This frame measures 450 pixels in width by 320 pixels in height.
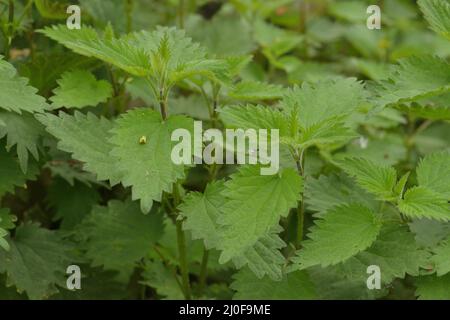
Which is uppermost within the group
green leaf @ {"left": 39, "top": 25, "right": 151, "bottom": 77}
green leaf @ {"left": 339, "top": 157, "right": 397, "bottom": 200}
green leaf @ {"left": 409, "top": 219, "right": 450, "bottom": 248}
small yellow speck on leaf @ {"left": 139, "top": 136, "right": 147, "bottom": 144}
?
green leaf @ {"left": 39, "top": 25, "right": 151, "bottom": 77}

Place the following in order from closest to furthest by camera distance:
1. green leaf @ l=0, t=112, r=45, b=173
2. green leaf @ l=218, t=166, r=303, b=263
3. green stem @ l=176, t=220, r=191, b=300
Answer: green leaf @ l=218, t=166, r=303, b=263
green leaf @ l=0, t=112, r=45, b=173
green stem @ l=176, t=220, r=191, b=300

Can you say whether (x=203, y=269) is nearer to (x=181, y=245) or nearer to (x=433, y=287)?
(x=181, y=245)

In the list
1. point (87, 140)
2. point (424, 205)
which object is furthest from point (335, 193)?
point (87, 140)

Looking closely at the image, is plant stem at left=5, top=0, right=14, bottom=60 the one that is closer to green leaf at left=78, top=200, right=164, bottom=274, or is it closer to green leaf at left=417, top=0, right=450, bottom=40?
green leaf at left=78, top=200, right=164, bottom=274

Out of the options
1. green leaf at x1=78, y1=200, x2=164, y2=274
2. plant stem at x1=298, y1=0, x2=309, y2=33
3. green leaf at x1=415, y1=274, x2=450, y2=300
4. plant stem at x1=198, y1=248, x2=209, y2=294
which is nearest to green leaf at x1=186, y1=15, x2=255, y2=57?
plant stem at x1=298, y1=0, x2=309, y2=33
